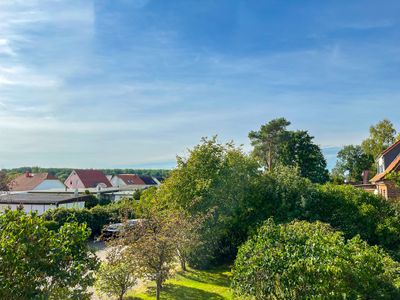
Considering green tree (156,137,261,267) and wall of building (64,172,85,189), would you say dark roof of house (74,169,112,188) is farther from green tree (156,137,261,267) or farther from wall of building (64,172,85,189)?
green tree (156,137,261,267)

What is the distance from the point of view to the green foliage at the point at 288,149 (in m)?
48.1

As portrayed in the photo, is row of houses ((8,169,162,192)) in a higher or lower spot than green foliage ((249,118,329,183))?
lower

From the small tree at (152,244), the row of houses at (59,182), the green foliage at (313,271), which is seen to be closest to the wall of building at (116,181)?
the row of houses at (59,182)

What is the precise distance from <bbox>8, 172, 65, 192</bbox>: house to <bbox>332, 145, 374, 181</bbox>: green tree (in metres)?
51.8

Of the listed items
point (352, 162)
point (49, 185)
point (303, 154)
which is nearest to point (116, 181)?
point (49, 185)

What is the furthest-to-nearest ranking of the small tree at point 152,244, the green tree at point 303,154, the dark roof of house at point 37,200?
1. the green tree at point 303,154
2. the dark roof of house at point 37,200
3. the small tree at point 152,244

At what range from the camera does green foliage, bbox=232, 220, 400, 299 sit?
21.7 feet

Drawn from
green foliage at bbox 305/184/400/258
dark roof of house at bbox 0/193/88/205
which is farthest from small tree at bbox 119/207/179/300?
dark roof of house at bbox 0/193/88/205

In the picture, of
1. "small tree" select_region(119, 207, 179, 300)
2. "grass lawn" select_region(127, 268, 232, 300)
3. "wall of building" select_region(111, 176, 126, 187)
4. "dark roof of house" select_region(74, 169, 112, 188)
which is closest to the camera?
"small tree" select_region(119, 207, 179, 300)

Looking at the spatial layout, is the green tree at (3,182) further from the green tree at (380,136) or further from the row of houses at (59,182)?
the green tree at (380,136)

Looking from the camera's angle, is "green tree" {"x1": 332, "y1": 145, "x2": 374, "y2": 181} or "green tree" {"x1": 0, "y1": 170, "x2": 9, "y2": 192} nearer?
"green tree" {"x1": 0, "y1": 170, "x2": 9, "y2": 192}

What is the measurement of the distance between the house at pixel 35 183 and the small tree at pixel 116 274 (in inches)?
1940

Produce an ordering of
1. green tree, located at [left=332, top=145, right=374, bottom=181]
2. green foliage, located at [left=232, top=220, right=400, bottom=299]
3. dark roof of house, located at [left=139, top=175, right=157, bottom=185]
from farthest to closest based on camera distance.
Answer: dark roof of house, located at [left=139, top=175, right=157, bottom=185] < green tree, located at [left=332, top=145, right=374, bottom=181] < green foliage, located at [left=232, top=220, right=400, bottom=299]

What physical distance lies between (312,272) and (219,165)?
10905mm
